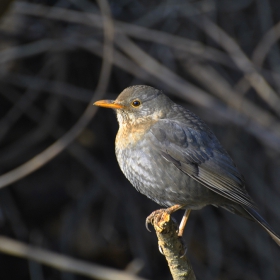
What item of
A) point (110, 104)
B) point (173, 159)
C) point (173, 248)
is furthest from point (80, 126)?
point (173, 248)

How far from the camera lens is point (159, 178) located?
13.8ft

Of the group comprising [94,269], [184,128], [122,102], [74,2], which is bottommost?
[94,269]

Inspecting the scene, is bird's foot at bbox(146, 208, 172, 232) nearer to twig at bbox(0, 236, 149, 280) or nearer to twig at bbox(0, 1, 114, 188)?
twig at bbox(0, 236, 149, 280)

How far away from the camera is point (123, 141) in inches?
173

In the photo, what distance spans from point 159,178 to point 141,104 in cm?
70

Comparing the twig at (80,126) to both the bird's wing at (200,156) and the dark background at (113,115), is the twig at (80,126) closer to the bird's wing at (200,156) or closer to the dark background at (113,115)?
the dark background at (113,115)

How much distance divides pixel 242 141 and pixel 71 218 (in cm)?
236

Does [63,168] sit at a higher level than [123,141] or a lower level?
higher

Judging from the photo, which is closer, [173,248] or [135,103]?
[173,248]

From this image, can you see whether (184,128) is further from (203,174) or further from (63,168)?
(63,168)

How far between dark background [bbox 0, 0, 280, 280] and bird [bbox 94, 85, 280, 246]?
5.53 feet

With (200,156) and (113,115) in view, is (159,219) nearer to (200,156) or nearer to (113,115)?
(200,156)

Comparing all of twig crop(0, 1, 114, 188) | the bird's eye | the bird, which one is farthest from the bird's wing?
twig crop(0, 1, 114, 188)

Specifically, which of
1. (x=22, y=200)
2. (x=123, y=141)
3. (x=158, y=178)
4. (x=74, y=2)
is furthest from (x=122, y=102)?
(x=22, y=200)
